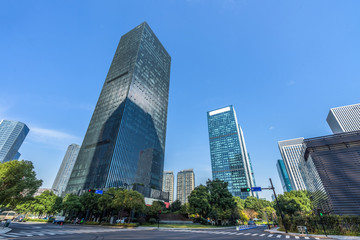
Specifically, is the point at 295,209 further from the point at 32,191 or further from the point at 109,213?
the point at 32,191

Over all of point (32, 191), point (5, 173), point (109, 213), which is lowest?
point (109, 213)

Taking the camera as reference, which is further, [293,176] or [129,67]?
[293,176]

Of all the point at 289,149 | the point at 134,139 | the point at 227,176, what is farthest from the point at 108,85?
the point at 289,149

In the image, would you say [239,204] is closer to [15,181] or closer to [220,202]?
[220,202]

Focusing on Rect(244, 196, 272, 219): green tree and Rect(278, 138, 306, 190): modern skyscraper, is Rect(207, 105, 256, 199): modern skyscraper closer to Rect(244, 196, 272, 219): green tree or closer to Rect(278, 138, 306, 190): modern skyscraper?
Rect(278, 138, 306, 190): modern skyscraper

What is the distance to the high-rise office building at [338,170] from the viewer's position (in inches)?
1167

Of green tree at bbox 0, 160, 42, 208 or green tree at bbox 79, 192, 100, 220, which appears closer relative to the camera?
green tree at bbox 0, 160, 42, 208

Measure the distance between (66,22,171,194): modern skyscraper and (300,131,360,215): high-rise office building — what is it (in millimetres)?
54698

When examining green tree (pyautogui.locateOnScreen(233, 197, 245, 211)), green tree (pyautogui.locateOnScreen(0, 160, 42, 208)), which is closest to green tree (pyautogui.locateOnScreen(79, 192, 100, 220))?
green tree (pyautogui.locateOnScreen(0, 160, 42, 208))

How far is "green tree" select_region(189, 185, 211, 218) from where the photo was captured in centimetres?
4562

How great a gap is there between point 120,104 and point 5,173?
61648 mm

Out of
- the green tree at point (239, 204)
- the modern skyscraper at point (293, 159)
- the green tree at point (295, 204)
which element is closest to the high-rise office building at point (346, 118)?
the modern skyscraper at point (293, 159)

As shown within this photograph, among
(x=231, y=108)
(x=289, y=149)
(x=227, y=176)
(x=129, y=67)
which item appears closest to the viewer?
(x=129, y=67)

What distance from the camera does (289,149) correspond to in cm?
16625
